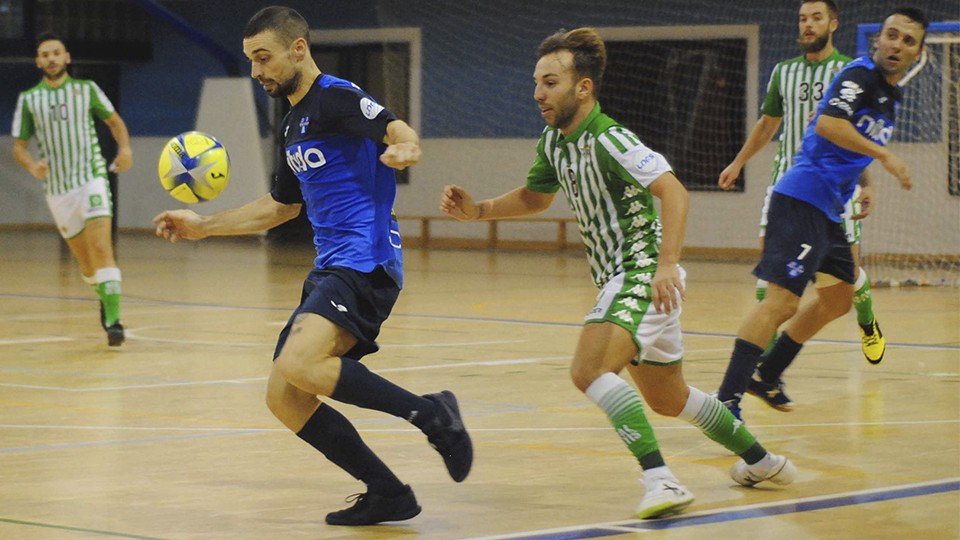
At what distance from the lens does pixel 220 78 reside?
2456cm

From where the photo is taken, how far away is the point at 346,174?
5.45m

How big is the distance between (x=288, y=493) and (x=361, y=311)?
0.87 m

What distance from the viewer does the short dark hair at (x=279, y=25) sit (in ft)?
17.8

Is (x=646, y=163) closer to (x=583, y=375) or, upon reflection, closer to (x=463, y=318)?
(x=583, y=375)

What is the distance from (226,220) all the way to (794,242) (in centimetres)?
258

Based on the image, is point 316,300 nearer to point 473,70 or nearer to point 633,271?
point 633,271

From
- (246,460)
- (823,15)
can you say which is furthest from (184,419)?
(823,15)

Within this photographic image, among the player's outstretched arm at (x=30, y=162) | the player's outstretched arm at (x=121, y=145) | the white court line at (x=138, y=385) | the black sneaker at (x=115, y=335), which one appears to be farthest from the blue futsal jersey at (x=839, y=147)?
the player's outstretched arm at (x=30, y=162)

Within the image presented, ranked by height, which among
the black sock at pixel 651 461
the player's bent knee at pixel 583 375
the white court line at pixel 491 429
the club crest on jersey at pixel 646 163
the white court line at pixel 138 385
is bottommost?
the white court line at pixel 138 385

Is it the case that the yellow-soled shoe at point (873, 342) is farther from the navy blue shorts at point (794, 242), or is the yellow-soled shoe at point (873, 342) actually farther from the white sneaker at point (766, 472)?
the white sneaker at point (766, 472)

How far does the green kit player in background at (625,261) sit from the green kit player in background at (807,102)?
2.78m

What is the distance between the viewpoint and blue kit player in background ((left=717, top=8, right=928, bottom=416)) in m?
6.82

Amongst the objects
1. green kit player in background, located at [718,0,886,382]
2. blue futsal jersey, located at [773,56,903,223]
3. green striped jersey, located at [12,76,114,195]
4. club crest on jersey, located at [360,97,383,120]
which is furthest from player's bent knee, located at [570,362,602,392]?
green striped jersey, located at [12,76,114,195]

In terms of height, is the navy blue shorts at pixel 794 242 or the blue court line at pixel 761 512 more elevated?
the navy blue shorts at pixel 794 242
